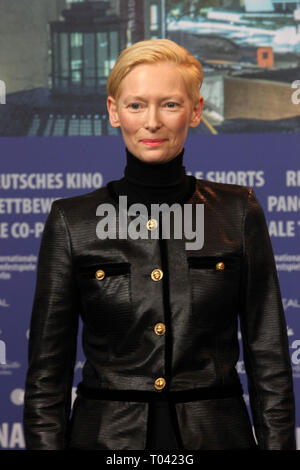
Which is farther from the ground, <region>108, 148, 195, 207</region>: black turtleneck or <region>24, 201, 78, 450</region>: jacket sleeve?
<region>108, 148, 195, 207</region>: black turtleneck

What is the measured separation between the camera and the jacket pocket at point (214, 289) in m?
1.34

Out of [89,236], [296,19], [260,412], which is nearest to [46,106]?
[296,19]

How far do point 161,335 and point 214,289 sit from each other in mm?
123

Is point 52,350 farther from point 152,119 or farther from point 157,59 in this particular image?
point 157,59

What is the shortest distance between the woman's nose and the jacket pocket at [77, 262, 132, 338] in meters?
0.24

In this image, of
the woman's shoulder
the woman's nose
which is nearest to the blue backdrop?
the woman's shoulder

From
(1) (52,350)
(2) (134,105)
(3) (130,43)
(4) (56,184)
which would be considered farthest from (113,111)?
(3) (130,43)

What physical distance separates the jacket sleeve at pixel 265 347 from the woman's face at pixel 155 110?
20cm

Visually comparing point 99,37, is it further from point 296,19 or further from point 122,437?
point 122,437

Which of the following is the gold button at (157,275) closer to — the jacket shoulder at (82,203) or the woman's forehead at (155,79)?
the jacket shoulder at (82,203)

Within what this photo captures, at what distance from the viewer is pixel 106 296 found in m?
1.36

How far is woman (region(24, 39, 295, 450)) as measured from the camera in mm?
1315

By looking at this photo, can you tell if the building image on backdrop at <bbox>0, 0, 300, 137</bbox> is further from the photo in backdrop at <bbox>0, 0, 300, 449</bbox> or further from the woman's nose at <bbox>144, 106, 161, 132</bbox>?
the woman's nose at <bbox>144, 106, 161, 132</bbox>

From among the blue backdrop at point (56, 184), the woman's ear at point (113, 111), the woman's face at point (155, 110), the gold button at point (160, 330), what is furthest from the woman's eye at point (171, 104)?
the blue backdrop at point (56, 184)
